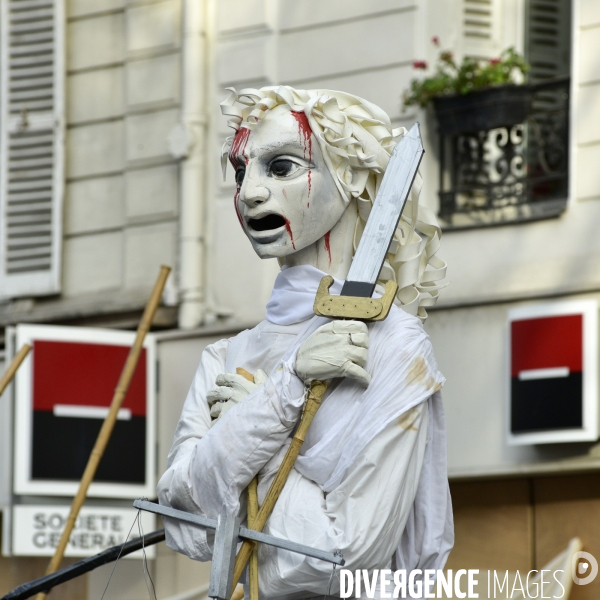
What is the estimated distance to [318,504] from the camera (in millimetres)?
3611

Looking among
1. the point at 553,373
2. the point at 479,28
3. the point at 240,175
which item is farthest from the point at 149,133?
the point at 240,175

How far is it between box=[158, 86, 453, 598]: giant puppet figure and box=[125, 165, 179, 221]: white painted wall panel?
21.2 feet

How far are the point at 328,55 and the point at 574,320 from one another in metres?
2.25

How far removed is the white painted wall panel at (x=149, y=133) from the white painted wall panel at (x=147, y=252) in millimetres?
432

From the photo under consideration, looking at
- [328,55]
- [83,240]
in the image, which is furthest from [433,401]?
[83,240]

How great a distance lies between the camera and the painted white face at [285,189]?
151 inches

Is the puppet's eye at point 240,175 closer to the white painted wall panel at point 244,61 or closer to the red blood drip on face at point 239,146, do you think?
the red blood drip on face at point 239,146

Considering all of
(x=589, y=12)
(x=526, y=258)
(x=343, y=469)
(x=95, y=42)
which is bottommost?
(x=343, y=469)

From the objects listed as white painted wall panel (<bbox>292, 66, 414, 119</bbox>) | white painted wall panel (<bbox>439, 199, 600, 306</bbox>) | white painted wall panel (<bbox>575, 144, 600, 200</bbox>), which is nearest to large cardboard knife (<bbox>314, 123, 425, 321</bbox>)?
white painted wall panel (<bbox>439, 199, 600, 306</bbox>)

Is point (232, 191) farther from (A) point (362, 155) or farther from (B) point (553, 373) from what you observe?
(A) point (362, 155)

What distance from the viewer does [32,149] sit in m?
11.0

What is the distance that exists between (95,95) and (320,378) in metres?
7.55

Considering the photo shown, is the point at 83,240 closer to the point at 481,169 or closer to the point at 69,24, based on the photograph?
the point at 69,24

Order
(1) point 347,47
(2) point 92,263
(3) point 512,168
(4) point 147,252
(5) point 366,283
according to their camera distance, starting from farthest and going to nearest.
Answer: (2) point 92,263
(4) point 147,252
(1) point 347,47
(3) point 512,168
(5) point 366,283
